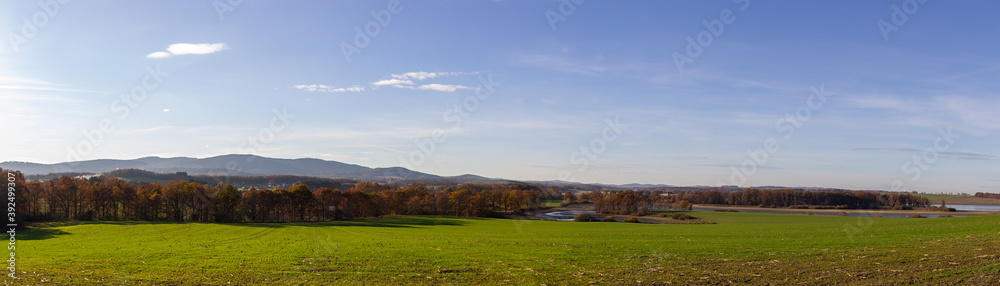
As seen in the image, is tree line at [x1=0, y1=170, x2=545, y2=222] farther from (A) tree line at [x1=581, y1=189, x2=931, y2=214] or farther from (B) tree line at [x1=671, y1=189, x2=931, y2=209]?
(B) tree line at [x1=671, y1=189, x2=931, y2=209]

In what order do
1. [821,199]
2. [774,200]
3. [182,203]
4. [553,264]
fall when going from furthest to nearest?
[774,200] < [821,199] < [182,203] < [553,264]

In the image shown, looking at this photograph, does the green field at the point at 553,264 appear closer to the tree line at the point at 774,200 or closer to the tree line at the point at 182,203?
the tree line at the point at 182,203

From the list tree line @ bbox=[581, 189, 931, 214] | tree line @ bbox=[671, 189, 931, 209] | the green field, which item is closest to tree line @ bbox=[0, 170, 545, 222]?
the green field

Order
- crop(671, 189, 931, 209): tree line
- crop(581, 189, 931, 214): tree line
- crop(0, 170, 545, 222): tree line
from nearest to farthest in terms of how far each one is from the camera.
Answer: crop(0, 170, 545, 222): tree line → crop(581, 189, 931, 214): tree line → crop(671, 189, 931, 209): tree line

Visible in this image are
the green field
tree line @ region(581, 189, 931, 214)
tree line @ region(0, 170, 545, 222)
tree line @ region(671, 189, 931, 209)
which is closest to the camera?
the green field

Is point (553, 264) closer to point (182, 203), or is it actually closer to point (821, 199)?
point (182, 203)

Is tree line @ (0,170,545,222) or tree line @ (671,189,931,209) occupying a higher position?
tree line @ (0,170,545,222)

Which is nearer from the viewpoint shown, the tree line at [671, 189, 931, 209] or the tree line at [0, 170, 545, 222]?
the tree line at [0, 170, 545, 222]

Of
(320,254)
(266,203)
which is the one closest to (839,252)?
(320,254)

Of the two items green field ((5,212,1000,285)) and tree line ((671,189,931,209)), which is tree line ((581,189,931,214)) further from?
green field ((5,212,1000,285))

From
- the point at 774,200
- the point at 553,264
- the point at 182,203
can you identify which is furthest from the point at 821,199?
the point at 182,203

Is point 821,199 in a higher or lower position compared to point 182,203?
lower

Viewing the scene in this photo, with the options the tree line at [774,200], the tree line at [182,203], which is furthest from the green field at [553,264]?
the tree line at [774,200]

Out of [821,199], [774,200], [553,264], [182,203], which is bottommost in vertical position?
[774,200]
